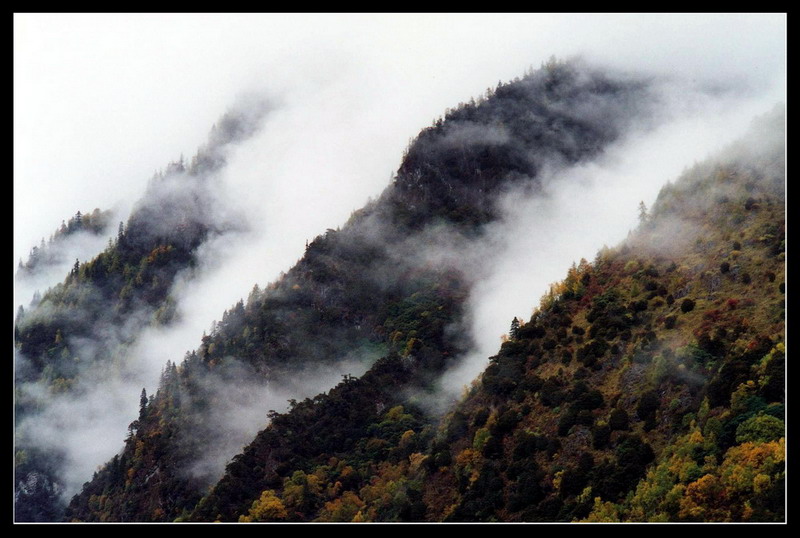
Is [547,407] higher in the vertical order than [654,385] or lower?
higher

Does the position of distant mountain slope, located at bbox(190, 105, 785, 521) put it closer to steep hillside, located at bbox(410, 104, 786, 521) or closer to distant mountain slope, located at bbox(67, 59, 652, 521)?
steep hillside, located at bbox(410, 104, 786, 521)

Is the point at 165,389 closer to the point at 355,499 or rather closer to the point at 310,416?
the point at 310,416

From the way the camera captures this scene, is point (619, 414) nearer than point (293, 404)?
Yes

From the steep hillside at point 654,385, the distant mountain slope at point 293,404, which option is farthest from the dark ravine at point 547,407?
the distant mountain slope at point 293,404

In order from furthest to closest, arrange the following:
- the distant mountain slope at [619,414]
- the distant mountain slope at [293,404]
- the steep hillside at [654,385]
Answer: the distant mountain slope at [293,404], the distant mountain slope at [619,414], the steep hillside at [654,385]

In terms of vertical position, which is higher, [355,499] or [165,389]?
[165,389]

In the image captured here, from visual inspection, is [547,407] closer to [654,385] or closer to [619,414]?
[619,414]

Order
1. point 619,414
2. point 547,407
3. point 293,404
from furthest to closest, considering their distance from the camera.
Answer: point 293,404
point 547,407
point 619,414

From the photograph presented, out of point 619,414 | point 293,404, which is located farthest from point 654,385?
point 293,404

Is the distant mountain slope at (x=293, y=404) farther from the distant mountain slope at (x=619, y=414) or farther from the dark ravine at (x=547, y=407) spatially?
the distant mountain slope at (x=619, y=414)

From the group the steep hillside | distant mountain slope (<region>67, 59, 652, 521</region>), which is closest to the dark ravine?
the steep hillside

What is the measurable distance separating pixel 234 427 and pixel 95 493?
105 ft
